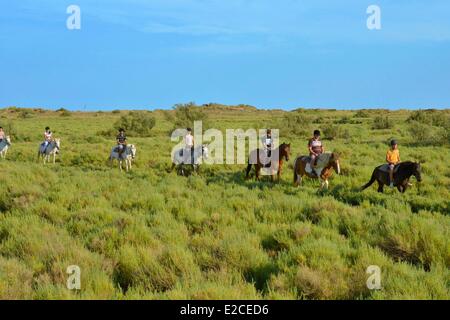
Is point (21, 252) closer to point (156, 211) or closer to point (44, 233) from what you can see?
point (44, 233)

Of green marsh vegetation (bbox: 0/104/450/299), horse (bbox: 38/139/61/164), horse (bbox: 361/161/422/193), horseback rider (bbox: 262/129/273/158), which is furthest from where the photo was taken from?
horse (bbox: 38/139/61/164)

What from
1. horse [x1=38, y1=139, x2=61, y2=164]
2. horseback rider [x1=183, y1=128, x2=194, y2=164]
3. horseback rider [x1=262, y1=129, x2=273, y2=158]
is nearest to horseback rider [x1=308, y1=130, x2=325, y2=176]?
horseback rider [x1=262, y1=129, x2=273, y2=158]

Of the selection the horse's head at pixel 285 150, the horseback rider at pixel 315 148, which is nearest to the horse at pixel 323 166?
the horseback rider at pixel 315 148

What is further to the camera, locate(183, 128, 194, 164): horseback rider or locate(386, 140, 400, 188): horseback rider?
locate(183, 128, 194, 164): horseback rider

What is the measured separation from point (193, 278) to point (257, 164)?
1130 cm

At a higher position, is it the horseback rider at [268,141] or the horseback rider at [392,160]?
the horseback rider at [268,141]

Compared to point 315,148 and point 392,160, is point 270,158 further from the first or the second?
point 392,160

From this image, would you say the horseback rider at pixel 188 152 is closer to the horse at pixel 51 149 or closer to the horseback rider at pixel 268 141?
the horseback rider at pixel 268 141

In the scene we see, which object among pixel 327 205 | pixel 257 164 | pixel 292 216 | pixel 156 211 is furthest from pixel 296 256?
pixel 257 164

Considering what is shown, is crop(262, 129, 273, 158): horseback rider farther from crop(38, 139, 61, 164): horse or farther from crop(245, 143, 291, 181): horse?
crop(38, 139, 61, 164): horse

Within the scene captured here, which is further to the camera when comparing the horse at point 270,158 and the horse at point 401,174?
the horse at point 270,158

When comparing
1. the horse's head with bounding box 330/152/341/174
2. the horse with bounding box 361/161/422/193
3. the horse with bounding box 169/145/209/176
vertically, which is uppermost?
the horse with bounding box 169/145/209/176

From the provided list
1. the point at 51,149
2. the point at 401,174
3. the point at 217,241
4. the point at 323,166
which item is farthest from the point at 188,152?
the point at 217,241

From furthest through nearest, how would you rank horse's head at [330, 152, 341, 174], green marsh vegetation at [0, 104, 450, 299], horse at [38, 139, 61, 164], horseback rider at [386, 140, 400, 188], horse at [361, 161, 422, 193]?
horse at [38, 139, 61, 164], horse's head at [330, 152, 341, 174], horseback rider at [386, 140, 400, 188], horse at [361, 161, 422, 193], green marsh vegetation at [0, 104, 450, 299]
